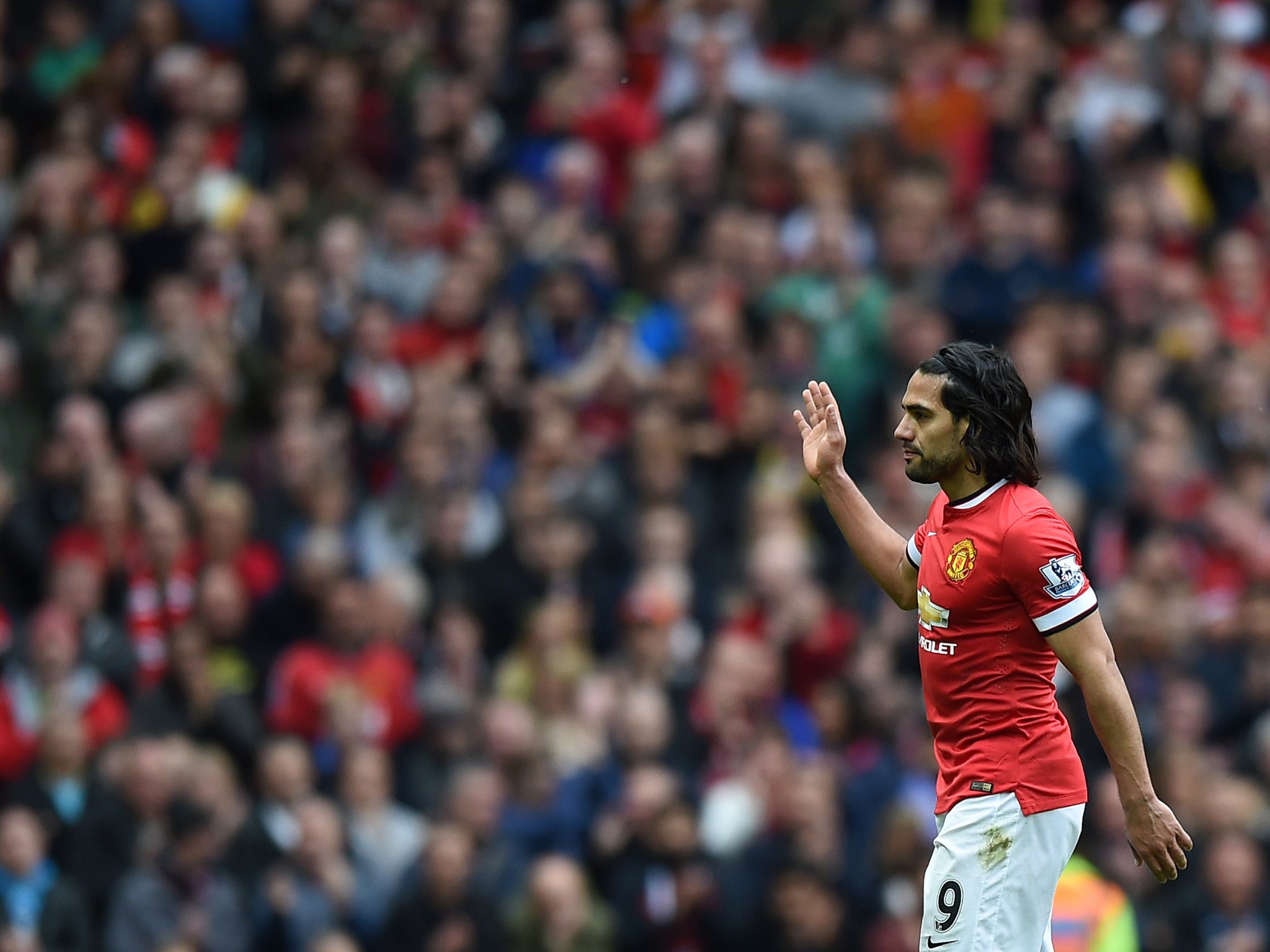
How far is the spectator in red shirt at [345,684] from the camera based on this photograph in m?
11.5

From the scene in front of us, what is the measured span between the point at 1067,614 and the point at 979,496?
466mm

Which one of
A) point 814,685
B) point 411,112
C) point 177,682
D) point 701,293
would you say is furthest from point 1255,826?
point 411,112

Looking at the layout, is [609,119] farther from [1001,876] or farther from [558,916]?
[1001,876]

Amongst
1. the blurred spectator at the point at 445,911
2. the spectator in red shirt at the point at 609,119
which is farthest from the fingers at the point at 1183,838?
the spectator in red shirt at the point at 609,119

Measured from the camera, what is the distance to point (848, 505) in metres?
6.65

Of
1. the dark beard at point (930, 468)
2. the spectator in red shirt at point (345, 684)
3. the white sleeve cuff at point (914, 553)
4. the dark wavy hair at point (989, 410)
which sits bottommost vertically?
the spectator in red shirt at point (345, 684)

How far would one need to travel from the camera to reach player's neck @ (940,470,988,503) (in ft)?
20.2

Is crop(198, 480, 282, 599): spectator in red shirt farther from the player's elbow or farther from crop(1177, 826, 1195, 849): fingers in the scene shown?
crop(1177, 826, 1195, 849): fingers

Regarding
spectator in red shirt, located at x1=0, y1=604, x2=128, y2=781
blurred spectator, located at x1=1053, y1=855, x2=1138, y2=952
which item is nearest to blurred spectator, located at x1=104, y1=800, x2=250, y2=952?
spectator in red shirt, located at x1=0, y1=604, x2=128, y2=781

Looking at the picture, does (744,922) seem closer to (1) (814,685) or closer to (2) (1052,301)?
(1) (814,685)

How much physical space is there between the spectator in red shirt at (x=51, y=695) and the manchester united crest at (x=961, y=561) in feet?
20.8

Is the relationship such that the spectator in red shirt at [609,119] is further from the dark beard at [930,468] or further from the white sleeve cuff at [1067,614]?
the white sleeve cuff at [1067,614]

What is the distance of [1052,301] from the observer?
13.1 meters

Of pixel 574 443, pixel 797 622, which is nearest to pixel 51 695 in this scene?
pixel 574 443
